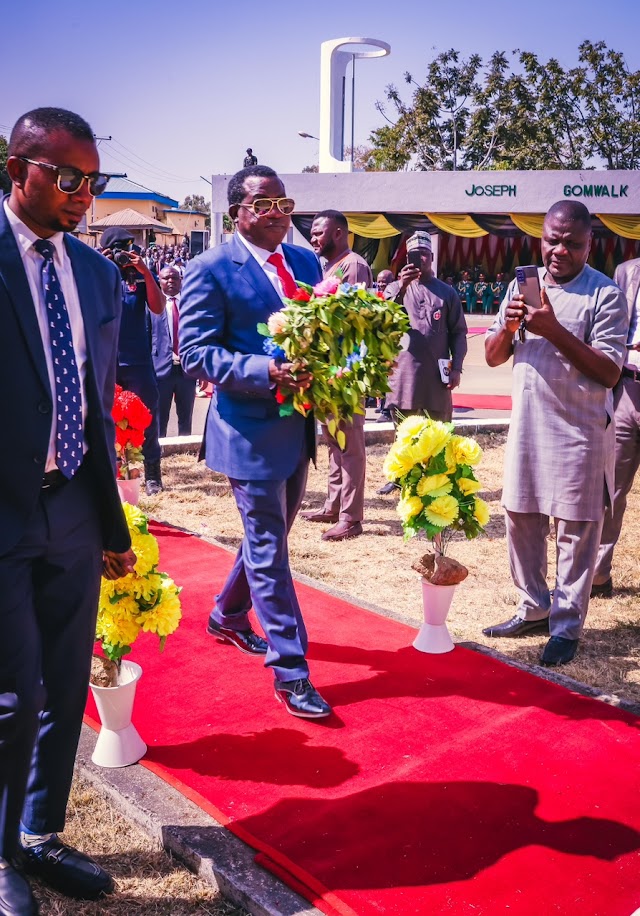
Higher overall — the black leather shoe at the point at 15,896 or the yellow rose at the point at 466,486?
the yellow rose at the point at 466,486

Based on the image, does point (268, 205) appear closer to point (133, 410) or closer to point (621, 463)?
point (621, 463)

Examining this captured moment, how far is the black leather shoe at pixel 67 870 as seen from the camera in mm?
2707

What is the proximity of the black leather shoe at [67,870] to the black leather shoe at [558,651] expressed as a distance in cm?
253

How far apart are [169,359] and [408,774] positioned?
5.77 metres

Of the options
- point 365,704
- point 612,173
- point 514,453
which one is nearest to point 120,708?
point 365,704

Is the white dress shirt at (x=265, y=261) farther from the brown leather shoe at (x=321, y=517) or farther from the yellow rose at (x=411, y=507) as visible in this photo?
the brown leather shoe at (x=321, y=517)

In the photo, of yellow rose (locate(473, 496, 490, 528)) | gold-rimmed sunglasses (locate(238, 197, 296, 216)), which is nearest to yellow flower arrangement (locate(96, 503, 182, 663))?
gold-rimmed sunglasses (locate(238, 197, 296, 216))

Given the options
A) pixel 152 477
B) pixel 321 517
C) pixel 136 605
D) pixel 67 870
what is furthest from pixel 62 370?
pixel 152 477

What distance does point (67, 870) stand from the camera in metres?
2.71

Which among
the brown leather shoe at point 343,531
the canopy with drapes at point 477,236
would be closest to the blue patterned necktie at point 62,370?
the brown leather shoe at point 343,531

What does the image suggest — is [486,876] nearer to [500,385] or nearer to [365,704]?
[365,704]

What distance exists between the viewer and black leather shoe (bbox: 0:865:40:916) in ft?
8.11

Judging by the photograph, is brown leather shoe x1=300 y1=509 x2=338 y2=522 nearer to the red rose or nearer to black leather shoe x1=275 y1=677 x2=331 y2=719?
the red rose

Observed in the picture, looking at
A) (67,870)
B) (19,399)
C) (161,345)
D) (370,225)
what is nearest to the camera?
(19,399)
